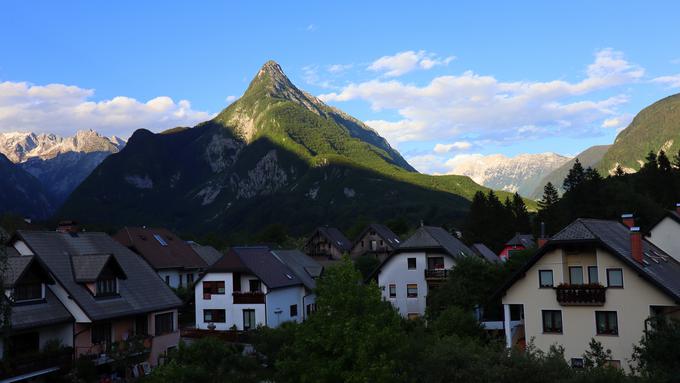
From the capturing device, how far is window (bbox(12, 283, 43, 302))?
3095 cm

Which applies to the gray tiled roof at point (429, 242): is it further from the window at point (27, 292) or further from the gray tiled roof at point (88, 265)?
the window at point (27, 292)

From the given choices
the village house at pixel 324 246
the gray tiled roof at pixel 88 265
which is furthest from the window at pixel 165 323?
the village house at pixel 324 246

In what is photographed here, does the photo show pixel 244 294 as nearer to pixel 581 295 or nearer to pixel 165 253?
pixel 165 253

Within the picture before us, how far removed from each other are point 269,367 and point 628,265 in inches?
763

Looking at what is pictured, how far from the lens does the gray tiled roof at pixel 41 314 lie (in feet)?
98.0

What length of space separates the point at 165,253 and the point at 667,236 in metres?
52.2

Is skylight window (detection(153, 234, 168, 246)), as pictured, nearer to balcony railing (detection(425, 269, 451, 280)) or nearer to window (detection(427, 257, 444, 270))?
window (detection(427, 257, 444, 270))

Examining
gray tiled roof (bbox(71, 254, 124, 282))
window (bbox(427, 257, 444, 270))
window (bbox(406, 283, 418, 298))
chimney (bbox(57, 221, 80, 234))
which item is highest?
chimney (bbox(57, 221, 80, 234))

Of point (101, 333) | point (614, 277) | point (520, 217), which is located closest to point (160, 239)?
point (101, 333)

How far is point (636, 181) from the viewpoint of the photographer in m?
103

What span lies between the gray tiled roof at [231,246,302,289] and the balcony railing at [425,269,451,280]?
37.9 feet

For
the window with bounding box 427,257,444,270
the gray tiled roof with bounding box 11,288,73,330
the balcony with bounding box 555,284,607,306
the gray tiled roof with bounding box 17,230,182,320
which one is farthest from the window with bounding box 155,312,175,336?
the balcony with bounding box 555,284,607,306

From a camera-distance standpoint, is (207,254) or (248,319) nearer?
(248,319)

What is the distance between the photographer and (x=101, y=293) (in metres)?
35.7
